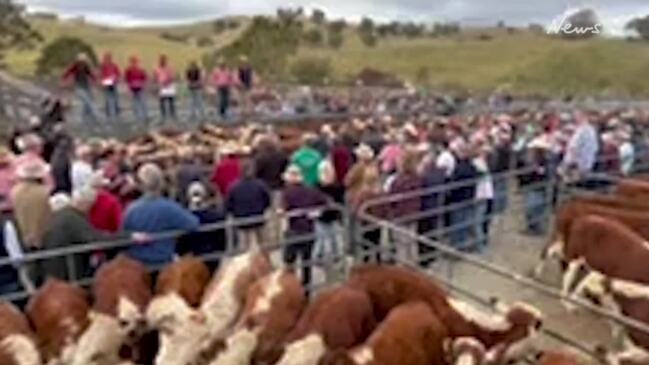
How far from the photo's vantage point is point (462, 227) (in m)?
12.9

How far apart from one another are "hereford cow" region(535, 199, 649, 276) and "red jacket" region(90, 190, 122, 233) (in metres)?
4.68

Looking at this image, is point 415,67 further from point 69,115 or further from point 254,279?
point 254,279

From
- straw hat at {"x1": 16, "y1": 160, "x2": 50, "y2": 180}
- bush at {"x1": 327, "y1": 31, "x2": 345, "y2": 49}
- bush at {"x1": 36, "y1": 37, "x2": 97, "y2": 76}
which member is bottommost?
bush at {"x1": 327, "y1": 31, "x2": 345, "y2": 49}

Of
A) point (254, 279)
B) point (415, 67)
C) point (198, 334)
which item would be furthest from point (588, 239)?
point (415, 67)

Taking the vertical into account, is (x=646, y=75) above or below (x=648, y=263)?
below

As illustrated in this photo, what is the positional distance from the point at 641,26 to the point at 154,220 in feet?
262

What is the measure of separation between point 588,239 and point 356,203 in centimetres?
231

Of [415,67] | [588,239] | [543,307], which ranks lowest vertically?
[415,67]

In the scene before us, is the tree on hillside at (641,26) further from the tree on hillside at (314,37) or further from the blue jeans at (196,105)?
the blue jeans at (196,105)

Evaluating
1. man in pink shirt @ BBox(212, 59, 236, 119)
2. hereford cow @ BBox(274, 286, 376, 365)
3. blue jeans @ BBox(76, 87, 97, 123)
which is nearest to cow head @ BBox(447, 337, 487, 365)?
hereford cow @ BBox(274, 286, 376, 365)

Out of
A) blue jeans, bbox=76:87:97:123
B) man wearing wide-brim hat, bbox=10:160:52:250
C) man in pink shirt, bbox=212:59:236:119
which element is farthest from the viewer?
man in pink shirt, bbox=212:59:236:119

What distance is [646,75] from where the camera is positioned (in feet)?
227

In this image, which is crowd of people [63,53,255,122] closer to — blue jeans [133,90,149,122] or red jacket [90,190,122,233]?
blue jeans [133,90,149,122]

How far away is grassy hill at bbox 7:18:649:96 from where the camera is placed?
67500mm
